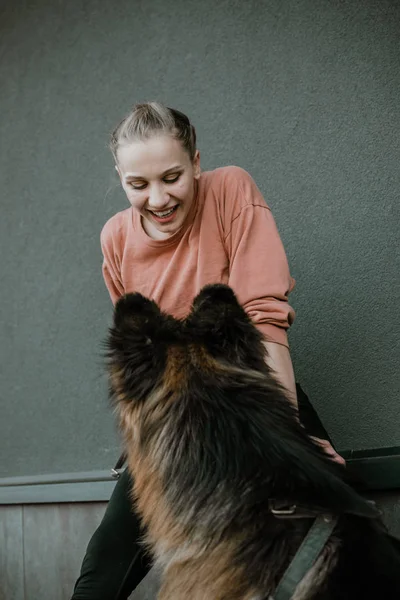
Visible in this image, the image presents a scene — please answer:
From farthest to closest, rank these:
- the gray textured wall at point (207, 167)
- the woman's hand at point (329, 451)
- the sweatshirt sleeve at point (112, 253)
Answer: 1. the gray textured wall at point (207, 167)
2. the sweatshirt sleeve at point (112, 253)
3. the woman's hand at point (329, 451)

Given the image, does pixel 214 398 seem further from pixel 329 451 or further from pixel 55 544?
pixel 55 544

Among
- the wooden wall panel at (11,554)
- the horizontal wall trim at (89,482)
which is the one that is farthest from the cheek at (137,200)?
the wooden wall panel at (11,554)

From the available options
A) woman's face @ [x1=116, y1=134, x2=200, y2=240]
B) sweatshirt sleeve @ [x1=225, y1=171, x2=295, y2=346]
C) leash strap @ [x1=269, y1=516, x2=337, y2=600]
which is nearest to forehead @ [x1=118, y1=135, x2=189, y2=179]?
woman's face @ [x1=116, y1=134, x2=200, y2=240]

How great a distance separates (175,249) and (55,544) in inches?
73.7

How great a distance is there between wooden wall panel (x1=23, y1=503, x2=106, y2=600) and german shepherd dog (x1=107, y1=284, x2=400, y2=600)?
5.70 feet

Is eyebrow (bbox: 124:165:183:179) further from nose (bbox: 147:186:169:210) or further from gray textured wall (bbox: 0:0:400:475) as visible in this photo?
gray textured wall (bbox: 0:0:400:475)

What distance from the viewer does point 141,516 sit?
219 cm

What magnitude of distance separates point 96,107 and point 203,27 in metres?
Result: 0.71

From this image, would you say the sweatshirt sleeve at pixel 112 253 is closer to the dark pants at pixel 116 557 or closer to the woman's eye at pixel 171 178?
the woman's eye at pixel 171 178

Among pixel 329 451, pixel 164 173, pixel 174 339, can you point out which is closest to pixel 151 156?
pixel 164 173

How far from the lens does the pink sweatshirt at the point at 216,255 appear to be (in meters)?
2.45

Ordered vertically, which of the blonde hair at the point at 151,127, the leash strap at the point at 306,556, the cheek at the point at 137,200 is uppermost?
the blonde hair at the point at 151,127

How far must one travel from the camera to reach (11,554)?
4.10 metres

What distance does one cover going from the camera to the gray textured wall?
3277 mm
